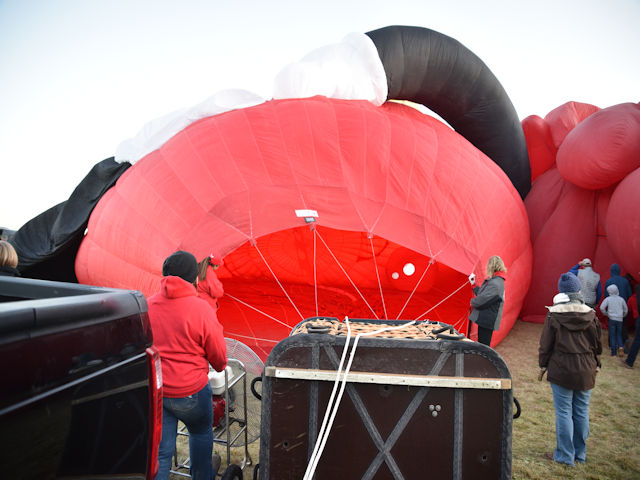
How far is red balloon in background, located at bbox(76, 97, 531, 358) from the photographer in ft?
14.3

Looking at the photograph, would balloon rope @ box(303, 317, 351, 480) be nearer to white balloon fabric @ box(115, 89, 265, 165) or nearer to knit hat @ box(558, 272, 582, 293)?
knit hat @ box(558, 272, 582, 293)

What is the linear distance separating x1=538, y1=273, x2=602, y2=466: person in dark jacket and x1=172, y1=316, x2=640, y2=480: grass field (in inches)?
8.9

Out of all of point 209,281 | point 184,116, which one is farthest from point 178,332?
point 184,116

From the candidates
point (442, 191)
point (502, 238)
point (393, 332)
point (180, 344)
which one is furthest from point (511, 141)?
point (180, 344)

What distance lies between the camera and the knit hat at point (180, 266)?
1861 mm

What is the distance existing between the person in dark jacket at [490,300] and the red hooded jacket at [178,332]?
284 centimetres

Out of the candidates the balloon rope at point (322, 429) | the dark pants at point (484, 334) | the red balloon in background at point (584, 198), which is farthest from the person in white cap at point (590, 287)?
the balloon rope at point (322, 429)

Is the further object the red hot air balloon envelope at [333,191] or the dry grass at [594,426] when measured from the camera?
the red hot air balloon envelope at [333,191]

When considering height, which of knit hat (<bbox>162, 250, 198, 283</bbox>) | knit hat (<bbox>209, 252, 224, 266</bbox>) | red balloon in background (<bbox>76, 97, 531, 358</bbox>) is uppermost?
red balloon in background (<bbox>76, 97, 531, 358</bbox>)

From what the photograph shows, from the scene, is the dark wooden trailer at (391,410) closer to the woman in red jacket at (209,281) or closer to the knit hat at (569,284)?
the knit hat at (569,284)

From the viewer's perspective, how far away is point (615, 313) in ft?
17.5

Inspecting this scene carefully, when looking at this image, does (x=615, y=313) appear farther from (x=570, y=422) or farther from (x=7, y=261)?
(x=7, y=261)

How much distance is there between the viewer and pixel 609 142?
627cm

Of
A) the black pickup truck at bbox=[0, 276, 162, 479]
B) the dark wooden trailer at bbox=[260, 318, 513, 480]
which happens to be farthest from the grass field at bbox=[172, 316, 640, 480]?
the black pickup truck at bbox=[0, 276, 162, 479]
